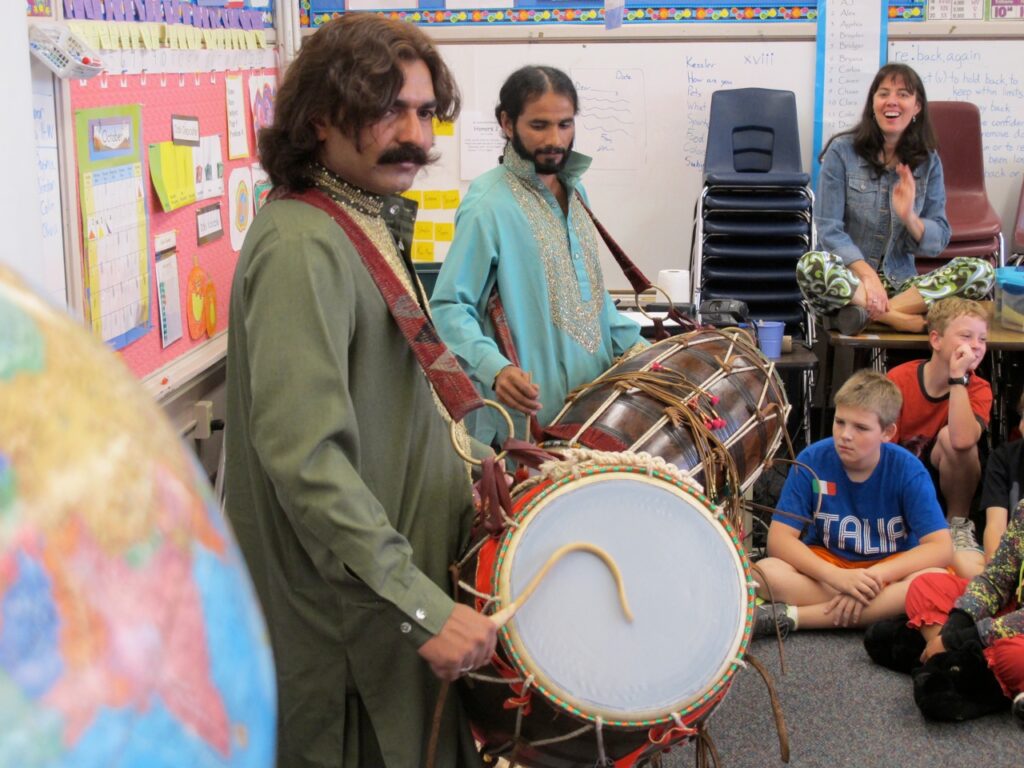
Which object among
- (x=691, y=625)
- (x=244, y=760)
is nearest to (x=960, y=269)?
(x=691, y=625)

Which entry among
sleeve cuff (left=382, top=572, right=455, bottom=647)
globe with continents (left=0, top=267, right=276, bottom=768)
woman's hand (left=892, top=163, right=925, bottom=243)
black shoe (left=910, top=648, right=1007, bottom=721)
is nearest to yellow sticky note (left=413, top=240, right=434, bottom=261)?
woman's hand (left=892, top=163, right=925, bottom=243)

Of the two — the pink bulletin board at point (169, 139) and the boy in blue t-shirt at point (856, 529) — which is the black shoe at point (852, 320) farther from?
the pink bulletin board at point (169, 139)

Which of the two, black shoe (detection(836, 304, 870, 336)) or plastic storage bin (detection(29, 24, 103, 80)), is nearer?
plastic storage bin (detection(29, 24, 103, 80))

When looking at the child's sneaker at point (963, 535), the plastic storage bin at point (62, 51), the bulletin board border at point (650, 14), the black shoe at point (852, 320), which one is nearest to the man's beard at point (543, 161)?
the plastic storage bin at point (62, 51)

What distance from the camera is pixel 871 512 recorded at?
361 centimetres

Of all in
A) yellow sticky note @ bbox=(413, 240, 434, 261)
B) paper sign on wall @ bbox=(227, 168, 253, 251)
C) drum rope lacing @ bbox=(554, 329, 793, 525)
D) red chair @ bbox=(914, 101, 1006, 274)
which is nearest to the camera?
drum rope lacing @ bbox=(554, 329, 793, 525)

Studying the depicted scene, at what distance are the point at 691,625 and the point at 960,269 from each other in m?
3.54

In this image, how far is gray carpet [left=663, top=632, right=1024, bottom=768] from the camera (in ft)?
9.39

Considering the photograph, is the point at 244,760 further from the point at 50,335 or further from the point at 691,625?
the point at 691,625

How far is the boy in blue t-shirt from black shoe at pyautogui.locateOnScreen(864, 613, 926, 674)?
107 mm

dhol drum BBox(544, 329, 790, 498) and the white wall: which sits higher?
the white wall

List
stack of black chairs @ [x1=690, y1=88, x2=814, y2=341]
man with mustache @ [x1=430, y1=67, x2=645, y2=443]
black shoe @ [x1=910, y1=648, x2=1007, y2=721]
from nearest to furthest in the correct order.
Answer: man with mustache @ [x1=430, y1=67, x2=645, y2=443] < black shoe @ [x1=910, y1=648, x2=1007, y2=721] < stack of black chairs @ [x1=690, y1=88, x2=814, y2=341]

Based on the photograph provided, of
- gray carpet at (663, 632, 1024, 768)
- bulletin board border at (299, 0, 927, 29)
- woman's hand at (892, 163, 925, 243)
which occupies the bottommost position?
gray carpet at (663, 632, 1024, 768)

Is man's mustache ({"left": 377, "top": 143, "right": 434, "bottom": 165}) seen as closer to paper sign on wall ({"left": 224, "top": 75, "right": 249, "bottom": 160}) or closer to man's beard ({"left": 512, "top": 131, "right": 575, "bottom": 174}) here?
man's beard ({"left": 512, "top": 131, "right": 575, "bottom": 174})
